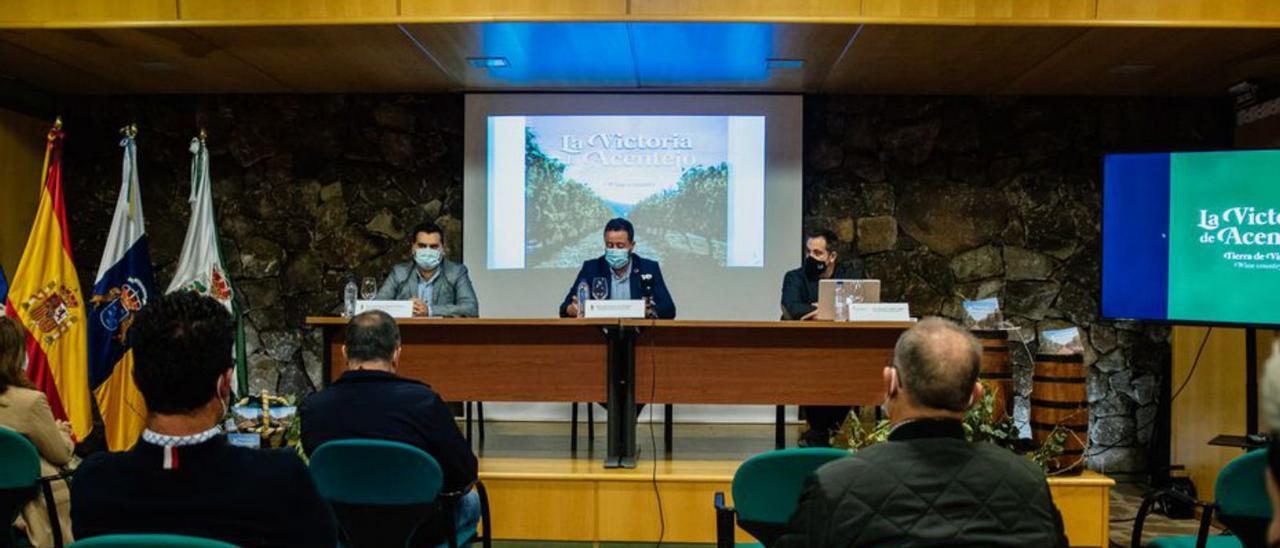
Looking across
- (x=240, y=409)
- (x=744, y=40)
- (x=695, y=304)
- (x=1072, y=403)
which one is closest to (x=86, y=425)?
(x=240, y=409)

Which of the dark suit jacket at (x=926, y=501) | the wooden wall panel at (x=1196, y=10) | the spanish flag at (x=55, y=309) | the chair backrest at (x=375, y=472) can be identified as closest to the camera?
the dark suit jacket at (x=926, y=501)

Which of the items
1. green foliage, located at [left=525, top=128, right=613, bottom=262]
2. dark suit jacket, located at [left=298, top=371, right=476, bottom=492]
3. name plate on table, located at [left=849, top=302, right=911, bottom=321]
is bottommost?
dark suit jacket, located at [left=298, top=371, right=476, bottom=492]

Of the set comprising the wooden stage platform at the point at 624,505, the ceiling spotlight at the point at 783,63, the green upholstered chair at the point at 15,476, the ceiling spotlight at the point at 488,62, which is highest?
the ceiling spotlight at the point at 488,62

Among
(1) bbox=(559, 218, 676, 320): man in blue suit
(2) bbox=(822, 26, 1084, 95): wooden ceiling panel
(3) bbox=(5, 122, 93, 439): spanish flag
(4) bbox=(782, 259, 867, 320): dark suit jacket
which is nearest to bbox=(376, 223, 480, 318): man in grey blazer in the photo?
(1) bbox=(559, 218, 676, 320): man in blue suit

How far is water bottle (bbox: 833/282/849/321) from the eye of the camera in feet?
14.5

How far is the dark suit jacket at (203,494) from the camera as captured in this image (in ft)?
5.34

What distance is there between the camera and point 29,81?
19.6ft

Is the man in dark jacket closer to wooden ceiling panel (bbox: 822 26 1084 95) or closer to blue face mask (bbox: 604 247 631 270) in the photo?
wooden ceiling panel (bbox: 822 26 1084 95)

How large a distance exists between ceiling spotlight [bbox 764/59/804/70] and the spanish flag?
3.79 m

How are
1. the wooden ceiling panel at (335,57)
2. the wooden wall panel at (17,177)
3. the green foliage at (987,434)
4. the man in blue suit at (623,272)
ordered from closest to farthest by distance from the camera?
1. the green foliage at (987,434)
2. the wooden ceiling panel at (335,57)
3. the man in blue suit at (623,272)
4. the wooden wall panel at (17,177)

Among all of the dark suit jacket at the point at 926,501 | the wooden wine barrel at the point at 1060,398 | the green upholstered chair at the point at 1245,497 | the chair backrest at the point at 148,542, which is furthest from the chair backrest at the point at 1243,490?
the chair backrest at the point at 148,542

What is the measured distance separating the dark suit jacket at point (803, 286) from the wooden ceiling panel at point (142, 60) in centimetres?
323

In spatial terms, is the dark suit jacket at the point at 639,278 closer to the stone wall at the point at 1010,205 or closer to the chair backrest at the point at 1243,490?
the stone wall at the point at 1010,205

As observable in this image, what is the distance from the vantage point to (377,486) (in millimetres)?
2496
